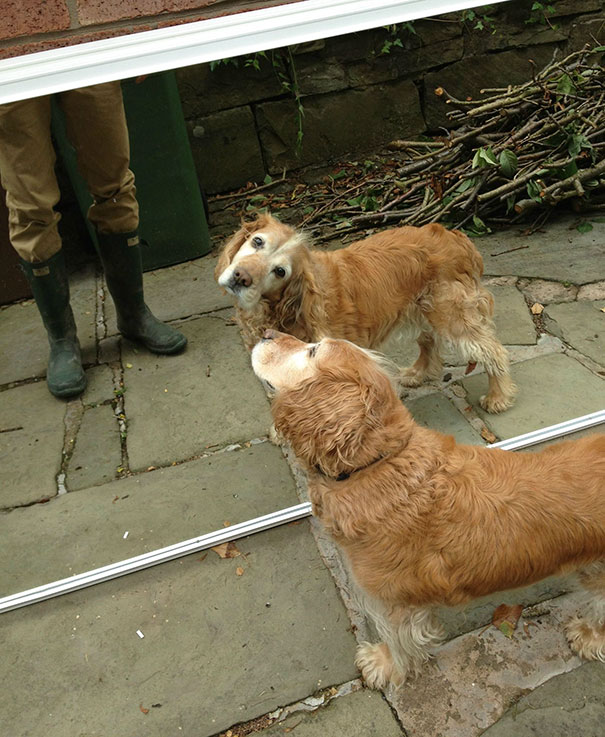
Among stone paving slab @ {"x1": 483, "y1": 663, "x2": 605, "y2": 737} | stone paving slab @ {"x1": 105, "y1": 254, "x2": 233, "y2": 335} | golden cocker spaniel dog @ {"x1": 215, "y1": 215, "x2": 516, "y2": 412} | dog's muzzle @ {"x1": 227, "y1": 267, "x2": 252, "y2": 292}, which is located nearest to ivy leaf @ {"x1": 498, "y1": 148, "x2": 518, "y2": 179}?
golden cocker spaniel dog @ {"x1": 215, "y1": 215, "x2": 516, "y2": 412}

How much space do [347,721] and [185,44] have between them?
6.63ft

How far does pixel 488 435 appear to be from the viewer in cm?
299

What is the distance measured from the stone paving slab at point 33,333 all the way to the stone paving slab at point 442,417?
204cm

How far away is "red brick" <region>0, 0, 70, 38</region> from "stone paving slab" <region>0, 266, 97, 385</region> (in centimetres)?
257

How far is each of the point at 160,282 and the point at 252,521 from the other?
90.0 inches

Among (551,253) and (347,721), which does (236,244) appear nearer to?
(347,721)

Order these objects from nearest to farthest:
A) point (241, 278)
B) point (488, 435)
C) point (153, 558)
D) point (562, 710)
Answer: point (562, 710) < point (153, 558) < point (241, 278) < point (488, 435)

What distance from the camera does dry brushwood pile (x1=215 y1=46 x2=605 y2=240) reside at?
4227 mm

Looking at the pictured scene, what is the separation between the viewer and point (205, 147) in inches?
165

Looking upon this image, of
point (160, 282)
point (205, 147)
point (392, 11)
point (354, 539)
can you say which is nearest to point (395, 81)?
point (205, 147)

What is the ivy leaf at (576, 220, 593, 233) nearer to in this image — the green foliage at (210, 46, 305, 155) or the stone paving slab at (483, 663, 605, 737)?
the green foliage at (210, 46, 305, 155)

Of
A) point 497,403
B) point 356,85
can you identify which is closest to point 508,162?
point 356,85

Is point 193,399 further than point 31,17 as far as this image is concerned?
Yes

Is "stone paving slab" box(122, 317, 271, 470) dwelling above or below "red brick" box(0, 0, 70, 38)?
below
